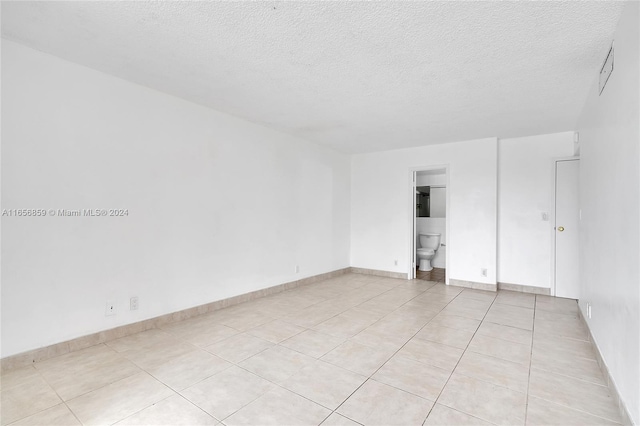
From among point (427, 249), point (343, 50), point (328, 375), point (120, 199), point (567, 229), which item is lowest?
point (328, 375)

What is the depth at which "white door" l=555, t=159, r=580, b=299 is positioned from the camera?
4.43m

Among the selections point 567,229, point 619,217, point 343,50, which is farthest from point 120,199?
point 567,229

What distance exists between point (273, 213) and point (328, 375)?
271 centimetres

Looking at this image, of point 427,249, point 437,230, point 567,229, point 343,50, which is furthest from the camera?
point 437,230

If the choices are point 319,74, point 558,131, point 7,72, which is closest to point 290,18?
point 319,74

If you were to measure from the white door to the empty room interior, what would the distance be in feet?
0.10

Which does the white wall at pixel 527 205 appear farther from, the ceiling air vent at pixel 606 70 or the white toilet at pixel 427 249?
the ceiling air vent at pixel 606 70

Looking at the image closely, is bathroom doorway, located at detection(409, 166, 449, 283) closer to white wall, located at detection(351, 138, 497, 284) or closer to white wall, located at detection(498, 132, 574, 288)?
white wall, located at detection(351, 138, 497, 284)

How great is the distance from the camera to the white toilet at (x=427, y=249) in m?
6.49

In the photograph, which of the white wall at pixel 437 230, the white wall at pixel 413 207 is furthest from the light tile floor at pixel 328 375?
the white wall at pixel 437 230

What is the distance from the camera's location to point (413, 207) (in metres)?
5.66

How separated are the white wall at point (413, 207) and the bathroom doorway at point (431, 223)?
69cm

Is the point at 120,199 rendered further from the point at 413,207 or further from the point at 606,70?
the point at 413,207

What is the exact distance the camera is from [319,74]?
2.79 metres
